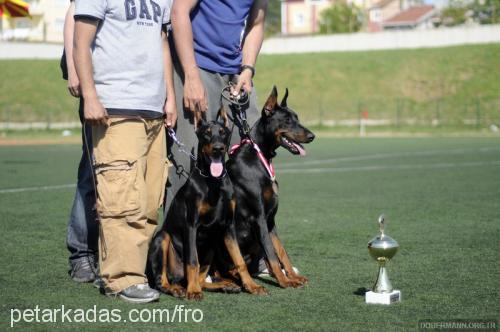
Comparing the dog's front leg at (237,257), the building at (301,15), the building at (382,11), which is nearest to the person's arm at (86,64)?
the dog's front leg at (237,257)

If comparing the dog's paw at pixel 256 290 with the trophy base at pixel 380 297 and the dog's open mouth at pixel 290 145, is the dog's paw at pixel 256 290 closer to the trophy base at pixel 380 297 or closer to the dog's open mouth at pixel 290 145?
the trophy base at pixel 380 297

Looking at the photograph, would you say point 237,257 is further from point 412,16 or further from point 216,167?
point 412,16

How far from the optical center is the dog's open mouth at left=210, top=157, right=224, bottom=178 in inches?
210

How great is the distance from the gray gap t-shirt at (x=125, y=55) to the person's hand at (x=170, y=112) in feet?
1.15

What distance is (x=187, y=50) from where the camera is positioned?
5.74 meters

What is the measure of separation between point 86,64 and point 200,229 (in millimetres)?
1278

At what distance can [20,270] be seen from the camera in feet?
20.6

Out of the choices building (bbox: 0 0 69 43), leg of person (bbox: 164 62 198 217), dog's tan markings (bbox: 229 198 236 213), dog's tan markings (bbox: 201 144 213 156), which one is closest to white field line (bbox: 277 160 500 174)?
leg of person (bbox: 164 62 198 217)

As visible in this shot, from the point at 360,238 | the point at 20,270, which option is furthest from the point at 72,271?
the point at 360,238

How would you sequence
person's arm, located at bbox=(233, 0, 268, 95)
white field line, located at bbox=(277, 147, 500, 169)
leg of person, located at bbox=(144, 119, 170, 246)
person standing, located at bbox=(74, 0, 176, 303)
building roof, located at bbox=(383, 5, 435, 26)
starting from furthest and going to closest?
1. building roof, located at bbox=(383, 5, 435, 26)
2. white field line, located at bbox=(277, 147, 500, 169)
3. person's arm, located at bbox=(233, 0, 268, 95)
4. leg of person, located at bbox=(144, 119, 170, 246)
5. person standing, located at bbox=(74, 0, 176, 303)

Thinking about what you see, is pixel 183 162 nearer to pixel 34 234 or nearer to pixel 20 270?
pixel 20 270

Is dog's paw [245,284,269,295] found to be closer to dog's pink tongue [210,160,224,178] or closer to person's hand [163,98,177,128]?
dog's pink tongue [210,160,224,178]

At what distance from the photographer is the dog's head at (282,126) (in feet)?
20.1

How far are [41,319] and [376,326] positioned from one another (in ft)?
6.00
